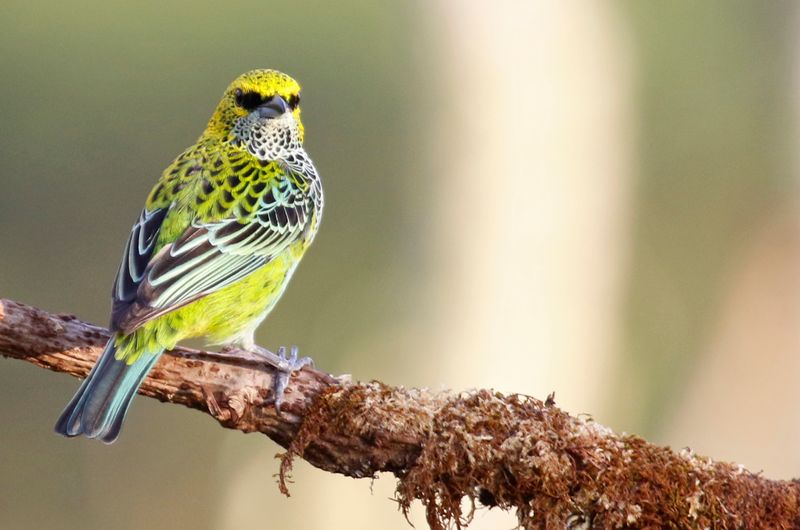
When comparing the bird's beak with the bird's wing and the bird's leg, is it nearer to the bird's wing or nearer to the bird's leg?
the bird's wing

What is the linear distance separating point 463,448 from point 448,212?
909 centimetres

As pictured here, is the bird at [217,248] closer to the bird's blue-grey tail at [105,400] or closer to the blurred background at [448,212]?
the bird's blue-grey tail at [105,400]

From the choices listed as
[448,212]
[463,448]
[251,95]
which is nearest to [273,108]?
[251,95]

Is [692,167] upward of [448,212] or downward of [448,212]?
upward

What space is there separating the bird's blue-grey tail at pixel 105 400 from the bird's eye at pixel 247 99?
2113 millimetres

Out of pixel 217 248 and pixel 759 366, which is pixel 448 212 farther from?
pixel 217 248

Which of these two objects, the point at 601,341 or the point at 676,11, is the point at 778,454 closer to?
the point at 601,341

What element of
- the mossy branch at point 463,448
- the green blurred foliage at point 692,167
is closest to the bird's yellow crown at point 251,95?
the mossy branch at point 463,448

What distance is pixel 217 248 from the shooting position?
532 centimetres

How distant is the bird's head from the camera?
6.11 m

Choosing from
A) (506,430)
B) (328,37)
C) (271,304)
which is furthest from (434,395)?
(328,37)

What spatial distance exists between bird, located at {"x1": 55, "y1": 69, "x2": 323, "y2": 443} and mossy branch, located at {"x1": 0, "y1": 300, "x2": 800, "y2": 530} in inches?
6.6

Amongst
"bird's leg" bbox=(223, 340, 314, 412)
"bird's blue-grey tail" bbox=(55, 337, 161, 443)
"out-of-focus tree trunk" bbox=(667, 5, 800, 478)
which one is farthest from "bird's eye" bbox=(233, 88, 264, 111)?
"out-of-focus tree trunk" bbox=(667, 5, 800, 478)

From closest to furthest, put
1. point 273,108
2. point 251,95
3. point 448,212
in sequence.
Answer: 1. point 273,108
2. point 251,95
3. point 448,212
